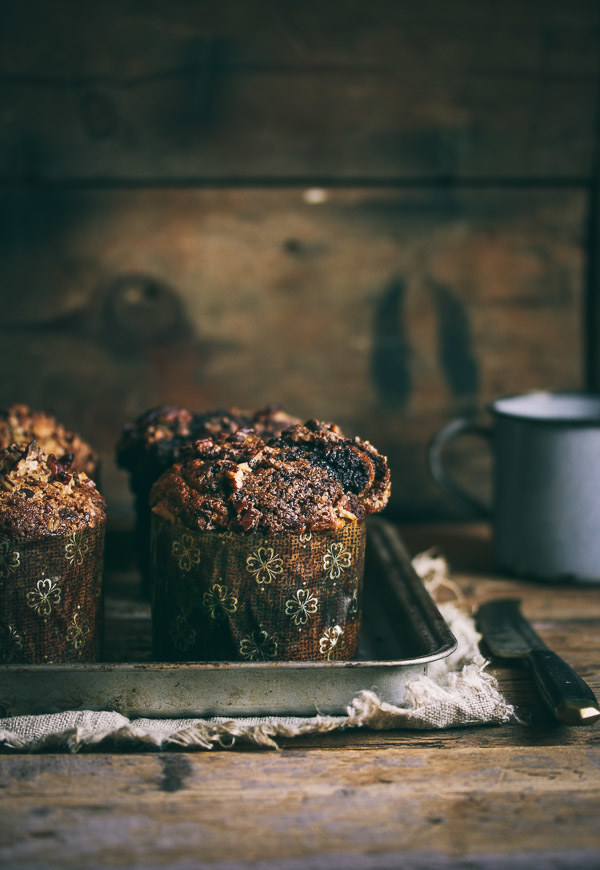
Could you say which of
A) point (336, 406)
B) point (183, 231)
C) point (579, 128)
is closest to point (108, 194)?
point (183, 231)

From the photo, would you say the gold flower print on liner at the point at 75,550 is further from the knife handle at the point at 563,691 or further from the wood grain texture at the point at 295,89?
the wood grain texture at the point at 295,89

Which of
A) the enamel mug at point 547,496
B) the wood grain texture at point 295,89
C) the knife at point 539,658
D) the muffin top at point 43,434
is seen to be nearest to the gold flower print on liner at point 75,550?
the muffin top at point 43,434

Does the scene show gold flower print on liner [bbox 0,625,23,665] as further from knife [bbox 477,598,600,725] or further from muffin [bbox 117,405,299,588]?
knife [bbox 477,598,600,725]

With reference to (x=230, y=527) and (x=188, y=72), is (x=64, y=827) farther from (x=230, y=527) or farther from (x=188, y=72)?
(x=188, y=72)

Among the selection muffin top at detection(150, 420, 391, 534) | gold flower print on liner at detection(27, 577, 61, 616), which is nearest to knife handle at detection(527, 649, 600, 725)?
muffin top at detection(150, 420, 391, 534)

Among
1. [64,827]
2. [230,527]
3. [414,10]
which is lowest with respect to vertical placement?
[64,827]
